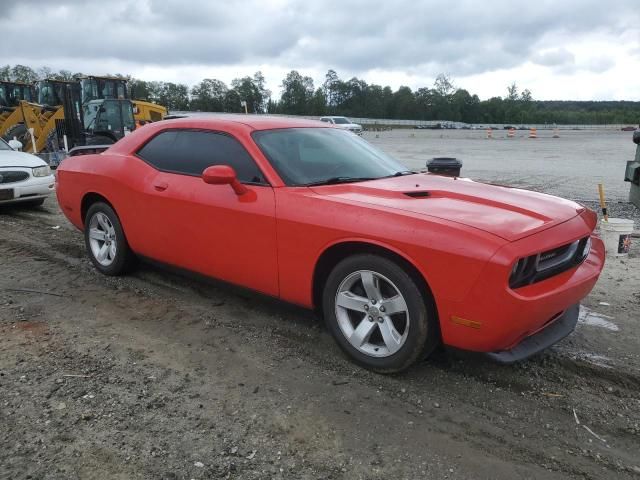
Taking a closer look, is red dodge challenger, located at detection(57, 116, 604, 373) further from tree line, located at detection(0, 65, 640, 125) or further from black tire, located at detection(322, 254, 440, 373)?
tree line, located at detection(0, 65, 640, 125)

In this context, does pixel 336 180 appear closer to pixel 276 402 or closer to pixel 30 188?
pixel 276 402

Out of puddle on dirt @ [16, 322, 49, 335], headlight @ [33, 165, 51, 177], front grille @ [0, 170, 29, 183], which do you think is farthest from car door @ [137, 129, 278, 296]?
headlight @ [33, 165, 51, 177]

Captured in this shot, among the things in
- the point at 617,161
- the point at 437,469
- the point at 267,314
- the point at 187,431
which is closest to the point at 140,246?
the point at 267,314

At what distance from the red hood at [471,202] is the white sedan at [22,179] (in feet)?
22.8

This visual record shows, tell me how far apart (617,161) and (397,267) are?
18.8 m

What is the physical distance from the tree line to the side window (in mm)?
97547

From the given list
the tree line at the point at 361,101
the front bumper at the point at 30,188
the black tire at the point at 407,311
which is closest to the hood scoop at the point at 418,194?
the black tire at the point at 407,311

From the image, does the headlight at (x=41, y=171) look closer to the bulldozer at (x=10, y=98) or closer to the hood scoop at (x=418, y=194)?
the hood scoop at (x=418, y=194)

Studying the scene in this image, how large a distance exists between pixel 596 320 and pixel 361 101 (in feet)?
420

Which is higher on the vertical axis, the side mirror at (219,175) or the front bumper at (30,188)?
the side mirror at (219,175)

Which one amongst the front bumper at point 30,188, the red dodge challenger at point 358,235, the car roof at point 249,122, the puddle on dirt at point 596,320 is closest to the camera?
the red dodge challenger at point 358,235

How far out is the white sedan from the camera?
8.38 metres

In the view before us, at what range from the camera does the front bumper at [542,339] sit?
287cm

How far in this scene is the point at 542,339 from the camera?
3.09m
